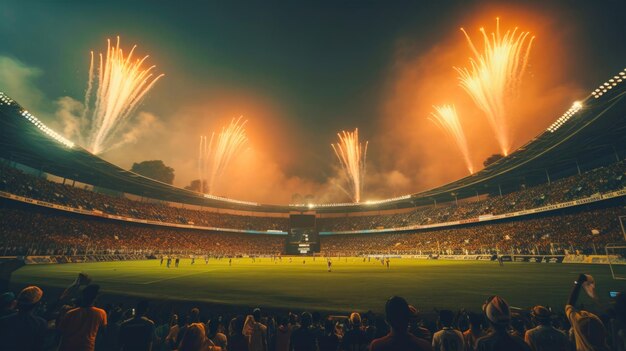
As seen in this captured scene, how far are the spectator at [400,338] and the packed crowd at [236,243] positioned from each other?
144 feet

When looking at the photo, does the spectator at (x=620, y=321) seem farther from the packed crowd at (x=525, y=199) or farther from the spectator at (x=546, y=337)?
the packed crowd at (x=525, y=199)

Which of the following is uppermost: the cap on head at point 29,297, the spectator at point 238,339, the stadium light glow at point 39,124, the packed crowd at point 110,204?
the stadium light glow at point 39,124

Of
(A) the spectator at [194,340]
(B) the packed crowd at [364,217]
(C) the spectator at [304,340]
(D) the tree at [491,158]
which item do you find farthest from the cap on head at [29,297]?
(D) the tree at [491,158]

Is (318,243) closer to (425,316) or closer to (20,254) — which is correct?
(20,254)

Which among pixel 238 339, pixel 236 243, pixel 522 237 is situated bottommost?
pixel 238 339

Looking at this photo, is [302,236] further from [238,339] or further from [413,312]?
[413,312]

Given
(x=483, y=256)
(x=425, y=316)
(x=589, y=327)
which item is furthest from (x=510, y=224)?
(x=589, y=327)

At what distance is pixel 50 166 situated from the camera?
49344 millimetres

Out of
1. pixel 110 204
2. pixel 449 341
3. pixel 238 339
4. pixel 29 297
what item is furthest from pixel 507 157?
pixel 110 204

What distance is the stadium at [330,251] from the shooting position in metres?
5.36

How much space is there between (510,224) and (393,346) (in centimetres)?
6232

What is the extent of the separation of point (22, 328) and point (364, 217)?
10195cm

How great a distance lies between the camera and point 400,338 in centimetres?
263

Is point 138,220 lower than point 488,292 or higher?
higher
